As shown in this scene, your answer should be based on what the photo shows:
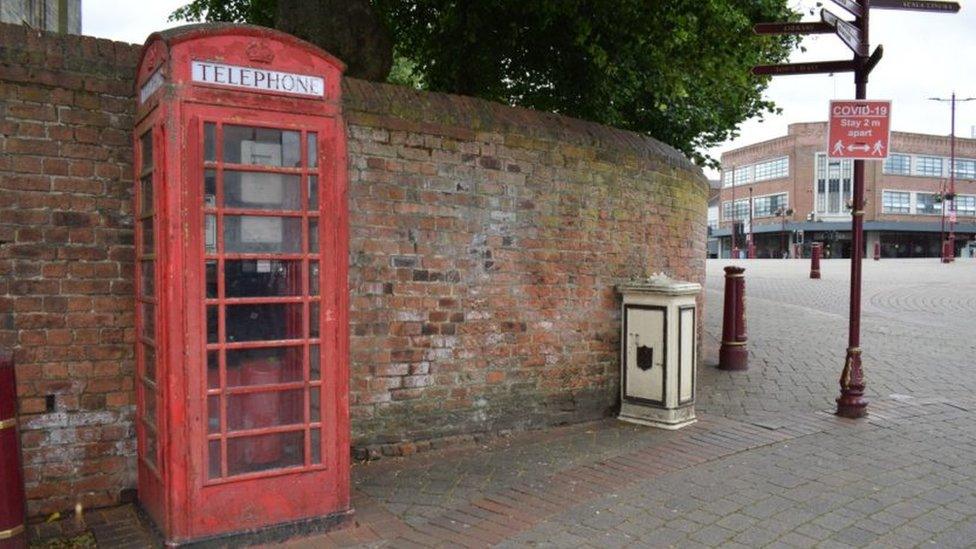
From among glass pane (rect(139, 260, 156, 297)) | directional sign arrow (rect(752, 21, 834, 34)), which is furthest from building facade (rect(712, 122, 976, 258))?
glass pane (rect(139, 260, 156, 297))

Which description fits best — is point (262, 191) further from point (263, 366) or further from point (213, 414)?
point (213, 414)

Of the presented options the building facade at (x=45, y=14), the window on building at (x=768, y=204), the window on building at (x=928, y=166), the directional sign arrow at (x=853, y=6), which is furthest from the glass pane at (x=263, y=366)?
the window on building at (x=928, y=166)

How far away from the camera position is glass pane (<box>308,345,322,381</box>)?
3.58 metres

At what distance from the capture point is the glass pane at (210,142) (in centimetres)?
327

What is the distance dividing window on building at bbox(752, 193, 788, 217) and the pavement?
60.3 meters

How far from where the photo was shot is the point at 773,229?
63.0 metres

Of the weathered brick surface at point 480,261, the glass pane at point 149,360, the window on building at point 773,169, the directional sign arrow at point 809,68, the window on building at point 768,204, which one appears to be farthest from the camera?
the window on building at point 768,204

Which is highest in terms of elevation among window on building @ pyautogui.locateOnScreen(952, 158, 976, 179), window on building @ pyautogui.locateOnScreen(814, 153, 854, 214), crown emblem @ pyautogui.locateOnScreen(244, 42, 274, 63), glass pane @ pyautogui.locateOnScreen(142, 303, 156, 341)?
window on building @ pyautogui.locateOnScreen(952, 158, 976, 179)

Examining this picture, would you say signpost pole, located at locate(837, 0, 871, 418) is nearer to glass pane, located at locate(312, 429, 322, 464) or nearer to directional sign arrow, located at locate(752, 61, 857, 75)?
directional sign arrow, located at locate(752, 61, 857, 75)

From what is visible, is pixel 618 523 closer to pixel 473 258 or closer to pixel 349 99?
pixel 473 258

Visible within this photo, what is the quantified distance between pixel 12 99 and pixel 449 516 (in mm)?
3233

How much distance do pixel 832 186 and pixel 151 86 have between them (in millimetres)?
65111

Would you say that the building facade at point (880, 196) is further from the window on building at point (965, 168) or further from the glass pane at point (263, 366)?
the glass pane at point (263, 366)

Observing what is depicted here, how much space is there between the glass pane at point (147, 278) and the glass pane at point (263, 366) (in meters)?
0.58
